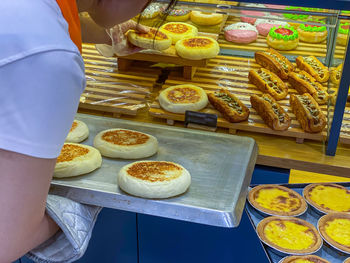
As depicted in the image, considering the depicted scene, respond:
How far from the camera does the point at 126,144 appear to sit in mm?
1991

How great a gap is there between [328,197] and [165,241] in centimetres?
74

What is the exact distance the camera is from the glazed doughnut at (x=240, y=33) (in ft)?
10.1

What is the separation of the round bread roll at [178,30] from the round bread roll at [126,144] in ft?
3.23

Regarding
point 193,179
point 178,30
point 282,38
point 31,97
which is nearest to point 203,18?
point 178,30

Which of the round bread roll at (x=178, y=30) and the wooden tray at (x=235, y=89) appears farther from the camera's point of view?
Answer: the round bread roll at (x=178, y=30)

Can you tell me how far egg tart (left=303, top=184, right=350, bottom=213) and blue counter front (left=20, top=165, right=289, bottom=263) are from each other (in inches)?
11.5

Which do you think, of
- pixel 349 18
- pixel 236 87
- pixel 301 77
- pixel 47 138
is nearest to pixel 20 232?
pixel 47 138

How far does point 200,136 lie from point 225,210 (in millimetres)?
639

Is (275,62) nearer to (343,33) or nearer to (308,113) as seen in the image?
(308,113)

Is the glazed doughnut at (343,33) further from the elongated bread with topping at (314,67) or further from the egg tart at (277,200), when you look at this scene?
the egg tart at (277,200)

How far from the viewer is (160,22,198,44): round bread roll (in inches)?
112

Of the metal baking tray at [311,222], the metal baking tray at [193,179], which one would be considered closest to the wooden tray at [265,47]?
the metal baking tray at [193,179]

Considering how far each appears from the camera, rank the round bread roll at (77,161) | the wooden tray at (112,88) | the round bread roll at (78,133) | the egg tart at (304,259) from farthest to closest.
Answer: the wooden tray at (112,88) → the round bread roll at (78,133) → the round bread roll at (77,161) → the egg tart at (304,259)

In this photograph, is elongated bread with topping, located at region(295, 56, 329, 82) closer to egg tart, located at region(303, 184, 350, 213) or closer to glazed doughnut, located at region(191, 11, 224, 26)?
glazed doughnut, located at region(191, 11, 224, 26)
